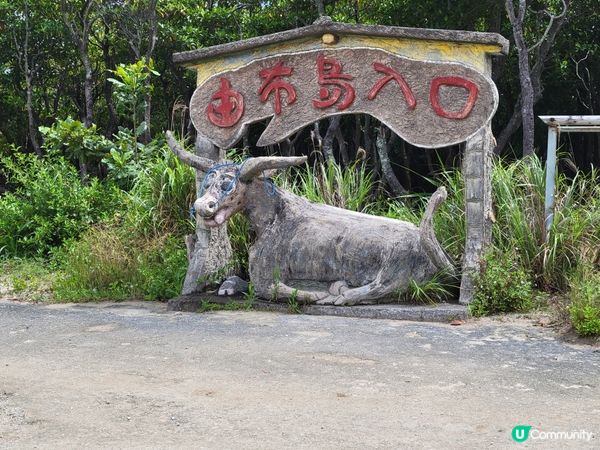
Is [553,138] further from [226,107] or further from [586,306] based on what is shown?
[226,107]

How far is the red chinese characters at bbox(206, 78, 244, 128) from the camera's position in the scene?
776 cm

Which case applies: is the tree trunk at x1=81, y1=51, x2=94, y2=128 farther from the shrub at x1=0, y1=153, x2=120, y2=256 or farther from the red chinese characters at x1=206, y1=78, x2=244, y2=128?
the red chinese characters at x1=206, y1=78, x2=244, y2=128

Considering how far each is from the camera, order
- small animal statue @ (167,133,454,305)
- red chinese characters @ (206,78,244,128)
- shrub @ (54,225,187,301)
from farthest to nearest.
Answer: shrub @ (54,225,187,301) → red chinese characters @ (206,78,244,128) → small animal statue @ (167,133,454,305)

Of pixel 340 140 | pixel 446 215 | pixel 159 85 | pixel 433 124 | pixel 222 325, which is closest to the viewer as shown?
pixel 222 325

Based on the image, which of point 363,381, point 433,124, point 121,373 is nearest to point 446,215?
point 433,124

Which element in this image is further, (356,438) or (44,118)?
(44,118)

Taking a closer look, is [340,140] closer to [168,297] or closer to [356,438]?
[168,297]

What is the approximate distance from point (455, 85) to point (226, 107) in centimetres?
216

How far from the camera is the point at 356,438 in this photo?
3.92 m

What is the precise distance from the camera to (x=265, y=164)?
707 centimetres

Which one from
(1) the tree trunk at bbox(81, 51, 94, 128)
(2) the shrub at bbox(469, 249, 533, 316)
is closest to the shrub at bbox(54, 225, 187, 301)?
(2) the shrub at bbox(469, 249, 533, 316)

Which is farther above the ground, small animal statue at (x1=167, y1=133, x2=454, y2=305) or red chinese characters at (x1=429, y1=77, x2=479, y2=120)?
red chinese characters at (x1=429, y1=77, x2=479, y2=120)

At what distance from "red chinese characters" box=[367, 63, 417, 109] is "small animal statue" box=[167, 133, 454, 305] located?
0.80 metres

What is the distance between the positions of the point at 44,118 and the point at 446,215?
1054cm
